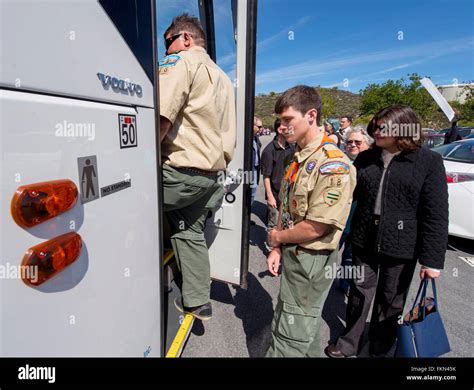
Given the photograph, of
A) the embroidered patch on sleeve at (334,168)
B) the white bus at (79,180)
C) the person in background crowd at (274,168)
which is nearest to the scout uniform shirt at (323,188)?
the embroidered patch on sleeve at (334,168)

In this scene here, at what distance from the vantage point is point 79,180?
94cm

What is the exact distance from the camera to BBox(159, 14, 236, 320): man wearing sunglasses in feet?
5.23

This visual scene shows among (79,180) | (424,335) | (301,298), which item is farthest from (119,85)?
(424,335)

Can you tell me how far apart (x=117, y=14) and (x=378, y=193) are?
71.0 inches

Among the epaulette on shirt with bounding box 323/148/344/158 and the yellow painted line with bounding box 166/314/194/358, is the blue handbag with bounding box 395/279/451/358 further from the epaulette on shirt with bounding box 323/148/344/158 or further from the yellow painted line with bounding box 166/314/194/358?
the yellow painted line with bounding box 166/314/194/358

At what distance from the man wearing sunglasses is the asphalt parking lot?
1.56ft

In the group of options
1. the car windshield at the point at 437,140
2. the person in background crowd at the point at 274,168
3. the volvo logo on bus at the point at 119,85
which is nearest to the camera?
the volvo logo on bus at the point at 119,85

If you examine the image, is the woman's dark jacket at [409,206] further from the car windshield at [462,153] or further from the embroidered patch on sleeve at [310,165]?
the car windshield at [462,153]

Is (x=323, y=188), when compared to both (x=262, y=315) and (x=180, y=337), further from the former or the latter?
(x=262, y=315)

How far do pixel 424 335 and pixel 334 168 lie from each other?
1.22m

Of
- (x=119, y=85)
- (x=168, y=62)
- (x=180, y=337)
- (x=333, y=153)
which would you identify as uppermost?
(x=168, y=62)

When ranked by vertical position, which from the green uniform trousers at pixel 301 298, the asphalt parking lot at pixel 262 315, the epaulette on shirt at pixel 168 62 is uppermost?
the epaulette on shirt at pixel 168 62

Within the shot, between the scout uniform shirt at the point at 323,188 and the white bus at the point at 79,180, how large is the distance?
76 cm

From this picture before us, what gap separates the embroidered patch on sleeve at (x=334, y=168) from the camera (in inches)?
56.2
